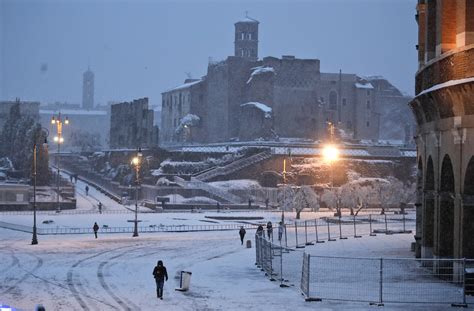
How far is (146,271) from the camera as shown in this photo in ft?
109

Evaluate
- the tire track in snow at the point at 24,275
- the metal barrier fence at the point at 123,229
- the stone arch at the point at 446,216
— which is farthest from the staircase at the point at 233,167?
the stone arch at the point at 446,216

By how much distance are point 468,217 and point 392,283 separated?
3110 mm

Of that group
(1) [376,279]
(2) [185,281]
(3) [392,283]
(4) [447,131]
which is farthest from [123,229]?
(3) [392,283]

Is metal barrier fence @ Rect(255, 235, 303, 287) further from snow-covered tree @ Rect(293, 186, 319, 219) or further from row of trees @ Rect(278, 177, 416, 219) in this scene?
row of trees @ Rect(278, 177, 416, 219)

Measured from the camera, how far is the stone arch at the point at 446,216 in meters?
29.2

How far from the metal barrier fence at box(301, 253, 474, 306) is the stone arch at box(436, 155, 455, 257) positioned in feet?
2.11

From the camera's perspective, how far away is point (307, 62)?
123750 millimetres

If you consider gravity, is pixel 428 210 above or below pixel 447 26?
below

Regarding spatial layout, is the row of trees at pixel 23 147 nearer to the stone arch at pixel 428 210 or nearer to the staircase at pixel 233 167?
the staircase at pixel 233 167

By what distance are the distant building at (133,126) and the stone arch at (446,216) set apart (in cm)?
8017

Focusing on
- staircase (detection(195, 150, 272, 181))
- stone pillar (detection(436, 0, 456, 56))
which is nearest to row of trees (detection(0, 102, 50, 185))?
staircase (detection(195, 150, 272, 181))

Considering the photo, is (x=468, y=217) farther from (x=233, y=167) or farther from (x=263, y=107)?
(x=263, y=107)

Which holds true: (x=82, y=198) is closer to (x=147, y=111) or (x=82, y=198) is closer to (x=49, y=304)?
(x=147, y=111)

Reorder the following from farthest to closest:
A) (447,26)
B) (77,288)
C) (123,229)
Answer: (123,229) < (447,26) < (77,288)
